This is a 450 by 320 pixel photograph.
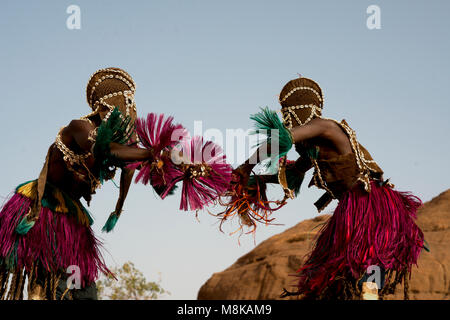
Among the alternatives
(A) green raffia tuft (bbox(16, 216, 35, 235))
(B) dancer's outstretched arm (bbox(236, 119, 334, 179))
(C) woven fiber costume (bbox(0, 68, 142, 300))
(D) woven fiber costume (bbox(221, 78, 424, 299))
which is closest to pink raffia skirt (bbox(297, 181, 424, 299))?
(D) woven fiber costume (bbox(221, 78, 424, 299))

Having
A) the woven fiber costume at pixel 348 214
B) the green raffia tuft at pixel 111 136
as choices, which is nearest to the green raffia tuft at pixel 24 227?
the green raffia tuft at pixel 111 136

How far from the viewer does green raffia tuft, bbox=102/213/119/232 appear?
468 cm

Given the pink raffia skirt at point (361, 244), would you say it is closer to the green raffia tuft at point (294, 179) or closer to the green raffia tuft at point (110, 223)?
the green raffia tuft at point (294, 179)

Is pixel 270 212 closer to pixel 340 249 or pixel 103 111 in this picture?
pixel 340 249

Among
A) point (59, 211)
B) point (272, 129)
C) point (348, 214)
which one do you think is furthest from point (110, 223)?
point (348, 214)

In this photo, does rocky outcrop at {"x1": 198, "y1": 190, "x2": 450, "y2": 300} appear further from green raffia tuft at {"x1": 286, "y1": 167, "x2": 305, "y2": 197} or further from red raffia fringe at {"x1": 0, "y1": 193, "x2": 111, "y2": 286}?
red raffia fringe at {"x1": 0, "y1": 193, "x2": 111, "y2": 286}

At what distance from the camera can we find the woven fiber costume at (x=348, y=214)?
4.52 meters

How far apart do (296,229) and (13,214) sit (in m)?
10.9

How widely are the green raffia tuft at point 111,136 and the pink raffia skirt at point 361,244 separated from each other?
71.3 inches

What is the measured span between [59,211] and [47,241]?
0.26 metres

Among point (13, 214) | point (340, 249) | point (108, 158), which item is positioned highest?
point (108, 158)
